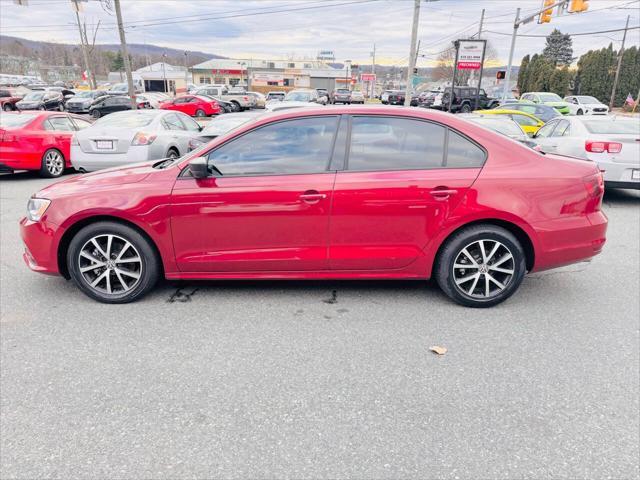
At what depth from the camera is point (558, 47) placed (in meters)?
89.7

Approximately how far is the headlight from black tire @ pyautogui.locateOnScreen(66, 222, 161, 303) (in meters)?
0.34

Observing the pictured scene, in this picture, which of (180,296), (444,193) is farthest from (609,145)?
(180,296)

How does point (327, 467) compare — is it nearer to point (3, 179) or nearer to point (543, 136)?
point (543, 136)

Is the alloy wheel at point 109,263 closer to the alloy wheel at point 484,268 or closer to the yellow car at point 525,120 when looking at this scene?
the alloy wheel at point 484,268

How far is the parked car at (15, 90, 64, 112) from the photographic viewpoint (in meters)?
30.7

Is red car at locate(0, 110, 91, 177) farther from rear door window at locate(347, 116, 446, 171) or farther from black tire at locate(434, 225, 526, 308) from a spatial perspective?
black tire at locate(434, 225, 526, 308)

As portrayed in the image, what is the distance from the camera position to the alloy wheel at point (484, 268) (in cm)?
382

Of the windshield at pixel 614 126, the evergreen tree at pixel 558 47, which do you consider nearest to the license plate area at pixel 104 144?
the windshield at pixel 614 126

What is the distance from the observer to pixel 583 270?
16.0ft

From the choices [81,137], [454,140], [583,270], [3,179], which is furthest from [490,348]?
[3,179]

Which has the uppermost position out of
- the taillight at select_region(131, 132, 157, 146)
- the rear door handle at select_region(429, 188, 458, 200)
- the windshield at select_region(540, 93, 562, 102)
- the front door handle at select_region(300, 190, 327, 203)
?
the windshield at select_region(540, 93, 562, 102)

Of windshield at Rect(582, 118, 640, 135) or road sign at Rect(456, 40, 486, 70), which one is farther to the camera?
road sign at Rect(456, 40, 486, 70)

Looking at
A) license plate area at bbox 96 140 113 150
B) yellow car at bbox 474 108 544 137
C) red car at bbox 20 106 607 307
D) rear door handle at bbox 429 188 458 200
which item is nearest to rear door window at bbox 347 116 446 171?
red car at bbox 20 106 607 307

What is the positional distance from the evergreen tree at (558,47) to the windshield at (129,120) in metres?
97.5
